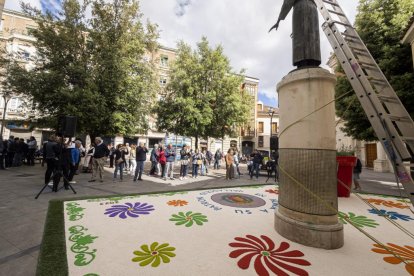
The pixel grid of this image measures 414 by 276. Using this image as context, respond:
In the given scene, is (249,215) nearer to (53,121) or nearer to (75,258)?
(75,258)

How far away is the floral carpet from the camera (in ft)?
8.29

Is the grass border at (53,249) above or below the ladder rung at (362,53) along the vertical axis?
below

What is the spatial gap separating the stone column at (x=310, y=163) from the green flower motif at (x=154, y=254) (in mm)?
2006

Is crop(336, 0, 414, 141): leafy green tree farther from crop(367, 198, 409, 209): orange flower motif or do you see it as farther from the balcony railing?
the balcony railing

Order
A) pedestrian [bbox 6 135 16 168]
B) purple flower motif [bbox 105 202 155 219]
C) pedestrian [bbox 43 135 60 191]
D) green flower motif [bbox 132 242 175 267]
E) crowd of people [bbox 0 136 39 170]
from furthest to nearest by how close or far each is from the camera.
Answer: pedestrian [bbox 6 135 16 168] < crowd of people [bbox 0 136 39 170] < pedestrian [bbox 43 135 60 191] < purple flower motif [bbox 105 202 155 219] < green flower motif [bbox 132 242 175 267]

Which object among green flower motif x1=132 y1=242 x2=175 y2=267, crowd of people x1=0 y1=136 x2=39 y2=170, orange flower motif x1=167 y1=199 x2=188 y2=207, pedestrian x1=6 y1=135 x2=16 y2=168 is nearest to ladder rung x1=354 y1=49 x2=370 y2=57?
green flower motif x1=132 y1=242 x2=175 y2=267

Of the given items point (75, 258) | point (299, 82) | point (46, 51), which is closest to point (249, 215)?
point (299, 82)

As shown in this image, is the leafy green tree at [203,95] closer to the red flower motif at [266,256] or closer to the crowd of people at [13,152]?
the crowd of people at [13,152]

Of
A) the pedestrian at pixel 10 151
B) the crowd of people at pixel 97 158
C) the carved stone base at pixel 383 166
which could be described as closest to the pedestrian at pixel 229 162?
the crowd of people at pixel 97 158

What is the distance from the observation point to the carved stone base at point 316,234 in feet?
10.2

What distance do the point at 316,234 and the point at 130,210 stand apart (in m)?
3.89

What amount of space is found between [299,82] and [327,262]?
2771 mm

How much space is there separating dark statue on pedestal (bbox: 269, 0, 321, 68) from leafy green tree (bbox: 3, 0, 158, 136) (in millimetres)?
10924

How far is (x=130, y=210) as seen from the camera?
476 cm
